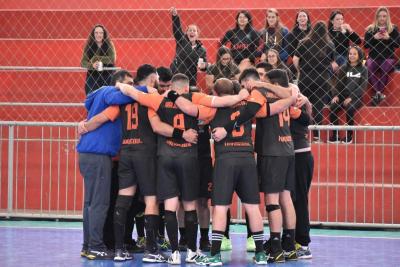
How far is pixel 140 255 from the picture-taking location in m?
9.05

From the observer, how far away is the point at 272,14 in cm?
1249

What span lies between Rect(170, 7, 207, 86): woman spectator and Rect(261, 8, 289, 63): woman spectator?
953 millimetres

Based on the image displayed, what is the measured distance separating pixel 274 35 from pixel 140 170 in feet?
15.4

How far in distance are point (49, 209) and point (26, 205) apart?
0.37m

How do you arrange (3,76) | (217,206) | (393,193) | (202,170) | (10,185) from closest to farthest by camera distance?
(217,206), (202,170), (393,193), (10,185), (3,76)

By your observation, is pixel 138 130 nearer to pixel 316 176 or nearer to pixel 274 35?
pixel 316 176

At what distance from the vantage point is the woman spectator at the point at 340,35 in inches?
488

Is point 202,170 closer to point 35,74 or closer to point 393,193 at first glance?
point 393,193

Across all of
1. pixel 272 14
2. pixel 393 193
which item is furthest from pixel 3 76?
pixel 393 193

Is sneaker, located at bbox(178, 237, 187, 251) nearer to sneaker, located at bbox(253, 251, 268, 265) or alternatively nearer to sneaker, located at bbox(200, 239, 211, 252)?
sneaker, located at bbox(200, 239, 211, 252)

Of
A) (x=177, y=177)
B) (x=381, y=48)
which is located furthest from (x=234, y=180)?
(x=381, y=48)

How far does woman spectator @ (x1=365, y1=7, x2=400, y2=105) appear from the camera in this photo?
485 inches

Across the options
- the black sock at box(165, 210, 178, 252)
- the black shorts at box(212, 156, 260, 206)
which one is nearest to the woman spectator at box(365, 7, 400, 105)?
the black shorts at box(212, 156, 260, 206)

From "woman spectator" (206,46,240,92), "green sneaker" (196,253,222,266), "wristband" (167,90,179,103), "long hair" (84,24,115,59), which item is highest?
"long hair" (84,24,115,59)
